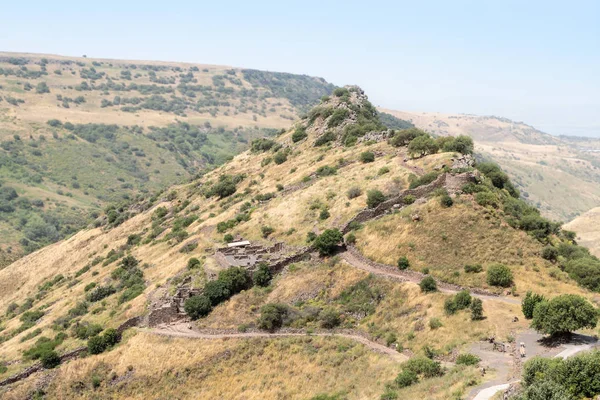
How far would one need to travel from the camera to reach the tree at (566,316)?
3447 cm

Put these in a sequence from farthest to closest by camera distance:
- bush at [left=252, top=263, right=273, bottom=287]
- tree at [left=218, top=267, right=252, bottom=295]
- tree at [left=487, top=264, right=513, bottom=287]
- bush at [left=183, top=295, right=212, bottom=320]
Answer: bush at [left=252, top=263, right=273, bottom=287] → tree at [left=218, top=267, right=252, bottom=295] → bush at [left=183, top=295, right=212, bottom=320] → tree at [left=487, top=264, right=513, bottom=287]

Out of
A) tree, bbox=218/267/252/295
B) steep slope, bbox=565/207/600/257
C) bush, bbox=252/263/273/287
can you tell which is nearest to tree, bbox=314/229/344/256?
bush, bbox=252/263/273/287

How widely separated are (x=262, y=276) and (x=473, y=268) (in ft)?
66.3

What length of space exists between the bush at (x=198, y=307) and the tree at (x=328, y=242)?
12509 millimetres

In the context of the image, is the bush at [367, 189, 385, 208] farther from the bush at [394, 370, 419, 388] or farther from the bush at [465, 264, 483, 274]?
the bush at [394, 370, 419, 388]

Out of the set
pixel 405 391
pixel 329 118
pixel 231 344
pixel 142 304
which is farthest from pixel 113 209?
pixel 405 391

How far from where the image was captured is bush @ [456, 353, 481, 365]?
35500 mm

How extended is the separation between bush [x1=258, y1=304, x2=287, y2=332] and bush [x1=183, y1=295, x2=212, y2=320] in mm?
6513

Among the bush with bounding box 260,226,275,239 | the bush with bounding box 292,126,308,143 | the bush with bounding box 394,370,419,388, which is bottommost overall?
the bush with bounding box 394,370,419,388

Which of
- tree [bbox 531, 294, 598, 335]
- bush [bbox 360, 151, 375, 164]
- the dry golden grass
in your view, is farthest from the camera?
bush [bbox 360, 151, 375, 164]

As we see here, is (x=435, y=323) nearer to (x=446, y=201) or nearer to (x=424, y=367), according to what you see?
(x=424, y=367)

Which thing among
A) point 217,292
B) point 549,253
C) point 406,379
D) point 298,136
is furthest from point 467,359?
point 298,136

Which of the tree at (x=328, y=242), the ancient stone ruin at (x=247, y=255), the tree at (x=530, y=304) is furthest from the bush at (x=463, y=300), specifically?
the ancient stone ruin at (x=247, y=255)

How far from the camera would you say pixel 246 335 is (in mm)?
50219
